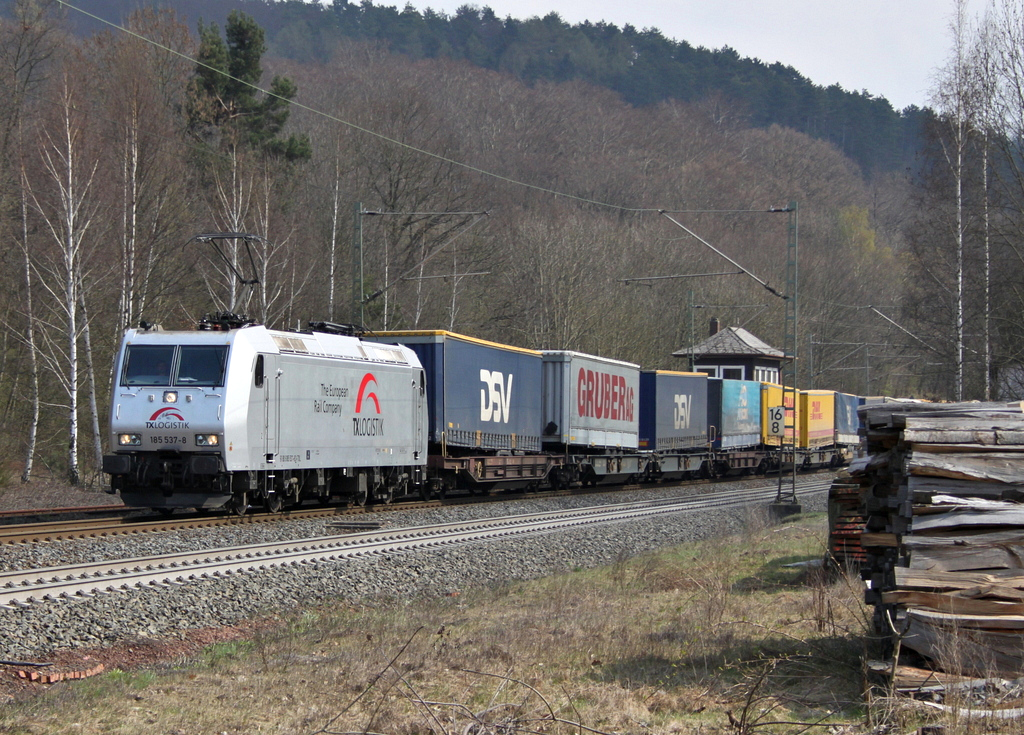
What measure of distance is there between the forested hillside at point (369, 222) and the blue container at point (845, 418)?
1994mm

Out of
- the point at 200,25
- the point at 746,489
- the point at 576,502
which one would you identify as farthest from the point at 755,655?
the point at 200,25

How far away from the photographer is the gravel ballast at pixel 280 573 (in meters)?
9.15

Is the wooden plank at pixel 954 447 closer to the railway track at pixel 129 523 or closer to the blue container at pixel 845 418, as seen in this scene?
the railway track at pixel 129 523

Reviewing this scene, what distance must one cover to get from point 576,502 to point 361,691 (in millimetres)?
17407

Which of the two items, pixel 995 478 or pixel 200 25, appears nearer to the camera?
pixel 995 478

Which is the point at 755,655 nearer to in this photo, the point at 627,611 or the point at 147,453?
the point at 627,611

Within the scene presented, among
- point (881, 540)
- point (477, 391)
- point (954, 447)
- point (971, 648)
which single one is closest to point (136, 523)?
point (477, 391)

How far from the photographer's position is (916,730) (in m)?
5.57

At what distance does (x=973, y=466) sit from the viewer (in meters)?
6.64

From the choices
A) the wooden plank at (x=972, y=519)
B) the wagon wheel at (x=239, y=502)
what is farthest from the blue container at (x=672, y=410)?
the wooden plank at (x=972, y=519)

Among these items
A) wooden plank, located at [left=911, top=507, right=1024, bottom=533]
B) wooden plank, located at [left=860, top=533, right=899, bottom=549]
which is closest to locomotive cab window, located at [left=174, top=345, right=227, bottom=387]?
wooden plank, located at [left=860, top=533, right=899, bottom=549]

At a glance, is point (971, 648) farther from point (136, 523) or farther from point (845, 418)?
point (845, 418)

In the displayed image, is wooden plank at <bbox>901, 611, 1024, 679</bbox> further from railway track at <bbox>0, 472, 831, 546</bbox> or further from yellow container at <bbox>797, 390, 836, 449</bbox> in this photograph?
yellow container at <bbox>797, 390, 836, 449</bbox>

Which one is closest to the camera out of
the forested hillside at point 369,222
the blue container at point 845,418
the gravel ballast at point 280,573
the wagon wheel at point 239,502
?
the gravel ballast at point 280,573
